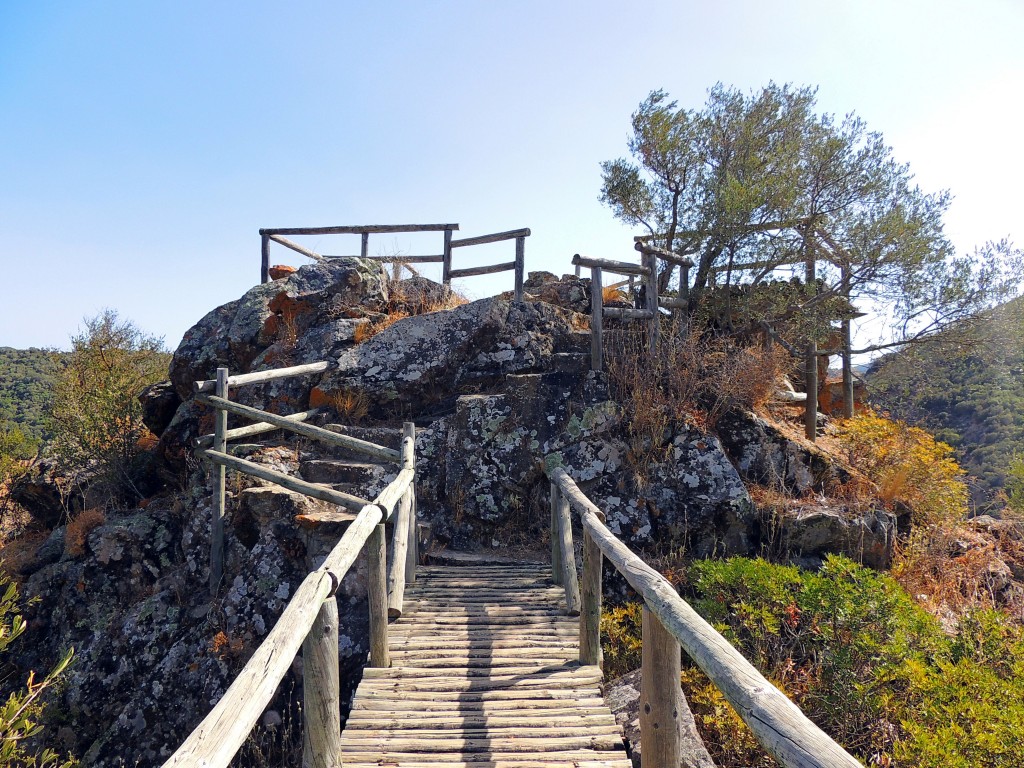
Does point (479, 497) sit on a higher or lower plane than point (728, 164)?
lower

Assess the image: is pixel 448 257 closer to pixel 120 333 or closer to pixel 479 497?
pixel 479 497

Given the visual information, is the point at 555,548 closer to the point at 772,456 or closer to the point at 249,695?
the point at 772,456

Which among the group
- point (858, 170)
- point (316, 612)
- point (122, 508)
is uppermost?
point (858, 170)

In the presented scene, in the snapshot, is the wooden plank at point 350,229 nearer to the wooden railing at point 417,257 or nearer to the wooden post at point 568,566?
the wooden railing at point 417,257

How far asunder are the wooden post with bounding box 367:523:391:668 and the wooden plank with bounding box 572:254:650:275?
5.58 meters

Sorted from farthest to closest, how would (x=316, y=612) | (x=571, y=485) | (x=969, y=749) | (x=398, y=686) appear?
(x=571, y=485), (x=398, y=686), (x=969, y=749), (x=316, y=612)

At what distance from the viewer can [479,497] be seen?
309 inches

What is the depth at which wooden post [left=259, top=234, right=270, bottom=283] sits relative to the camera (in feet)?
41.4

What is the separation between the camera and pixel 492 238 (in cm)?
1100

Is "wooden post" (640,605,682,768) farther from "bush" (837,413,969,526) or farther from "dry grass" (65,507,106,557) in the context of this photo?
"dry grass" (65,507,106,557)

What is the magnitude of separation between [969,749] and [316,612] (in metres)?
4.06

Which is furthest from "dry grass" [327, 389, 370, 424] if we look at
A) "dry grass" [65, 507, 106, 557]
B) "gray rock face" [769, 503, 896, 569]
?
"gray rock face" [769, 503, 896, 569]

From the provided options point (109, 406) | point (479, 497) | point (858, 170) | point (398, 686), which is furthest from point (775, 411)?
point (109, 406)

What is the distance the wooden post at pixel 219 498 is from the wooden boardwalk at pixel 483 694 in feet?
10.7
